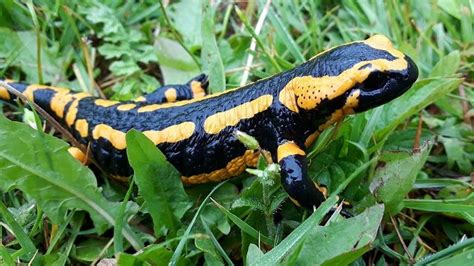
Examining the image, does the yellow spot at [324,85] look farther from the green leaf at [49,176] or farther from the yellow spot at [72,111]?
the yellow spot at [72,111]

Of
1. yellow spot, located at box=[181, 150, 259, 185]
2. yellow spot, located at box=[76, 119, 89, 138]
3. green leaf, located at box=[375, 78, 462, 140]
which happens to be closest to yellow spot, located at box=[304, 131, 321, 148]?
yellow spot, located at box=[181, 150, 259, 185]

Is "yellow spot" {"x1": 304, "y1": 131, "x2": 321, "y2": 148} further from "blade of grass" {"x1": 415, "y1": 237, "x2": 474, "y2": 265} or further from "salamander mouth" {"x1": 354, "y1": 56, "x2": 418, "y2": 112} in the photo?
"blade of grass" {"x1": 415, "y1": 237, "x2": 474, "y2": 265}

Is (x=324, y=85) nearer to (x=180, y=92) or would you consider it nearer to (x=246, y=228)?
(x=246, y=228)

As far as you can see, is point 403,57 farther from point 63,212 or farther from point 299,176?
point 63,212

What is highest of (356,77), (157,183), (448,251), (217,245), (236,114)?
(356,77)

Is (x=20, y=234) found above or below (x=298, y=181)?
above

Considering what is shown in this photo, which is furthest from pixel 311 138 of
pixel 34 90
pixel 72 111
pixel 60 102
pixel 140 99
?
pixel 34 90

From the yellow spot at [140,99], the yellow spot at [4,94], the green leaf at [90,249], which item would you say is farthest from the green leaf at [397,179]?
the yellow spot at [4,94]
